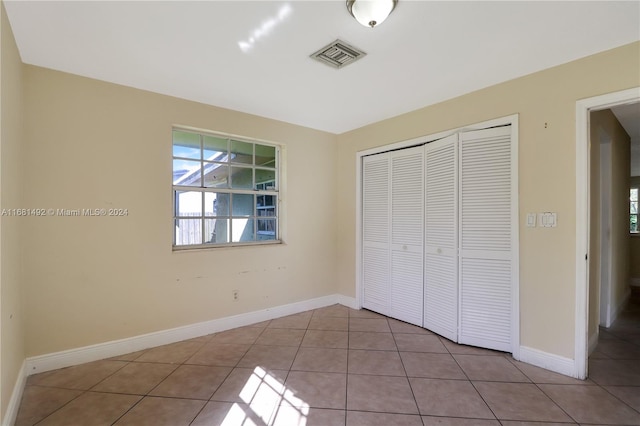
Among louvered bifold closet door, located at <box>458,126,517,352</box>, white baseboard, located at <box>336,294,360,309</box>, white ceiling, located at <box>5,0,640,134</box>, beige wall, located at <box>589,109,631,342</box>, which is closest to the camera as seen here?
white ceiling, located at <box>5,0,640,134</box>

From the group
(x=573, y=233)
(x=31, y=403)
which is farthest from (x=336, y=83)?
(x=31, y=403)

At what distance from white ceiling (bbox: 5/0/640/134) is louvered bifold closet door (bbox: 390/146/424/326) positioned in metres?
0.89

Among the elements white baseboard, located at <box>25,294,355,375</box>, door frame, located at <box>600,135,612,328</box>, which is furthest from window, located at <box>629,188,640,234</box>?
white baseboard, located at <box>25,294,355,375</box>

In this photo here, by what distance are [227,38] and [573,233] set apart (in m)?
3.02

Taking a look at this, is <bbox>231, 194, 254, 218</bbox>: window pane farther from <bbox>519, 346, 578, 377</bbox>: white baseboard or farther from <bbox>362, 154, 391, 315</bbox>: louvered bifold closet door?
<bbox>519, 346, 578, 377</bbox>: white baseboard

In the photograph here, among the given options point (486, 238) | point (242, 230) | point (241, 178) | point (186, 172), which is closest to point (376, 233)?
point (486, 238)

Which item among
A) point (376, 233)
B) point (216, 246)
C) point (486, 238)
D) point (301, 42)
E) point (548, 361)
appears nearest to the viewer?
point (301, 42)

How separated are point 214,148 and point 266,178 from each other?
754 mm

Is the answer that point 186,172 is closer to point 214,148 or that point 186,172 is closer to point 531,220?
point 214,148

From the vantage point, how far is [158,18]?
183 cm

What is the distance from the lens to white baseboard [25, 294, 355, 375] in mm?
2404

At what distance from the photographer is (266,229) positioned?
383 cm

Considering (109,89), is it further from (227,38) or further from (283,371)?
(283,371)

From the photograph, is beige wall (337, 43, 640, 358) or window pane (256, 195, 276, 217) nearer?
beige wall (337, 43, 640, 358)
